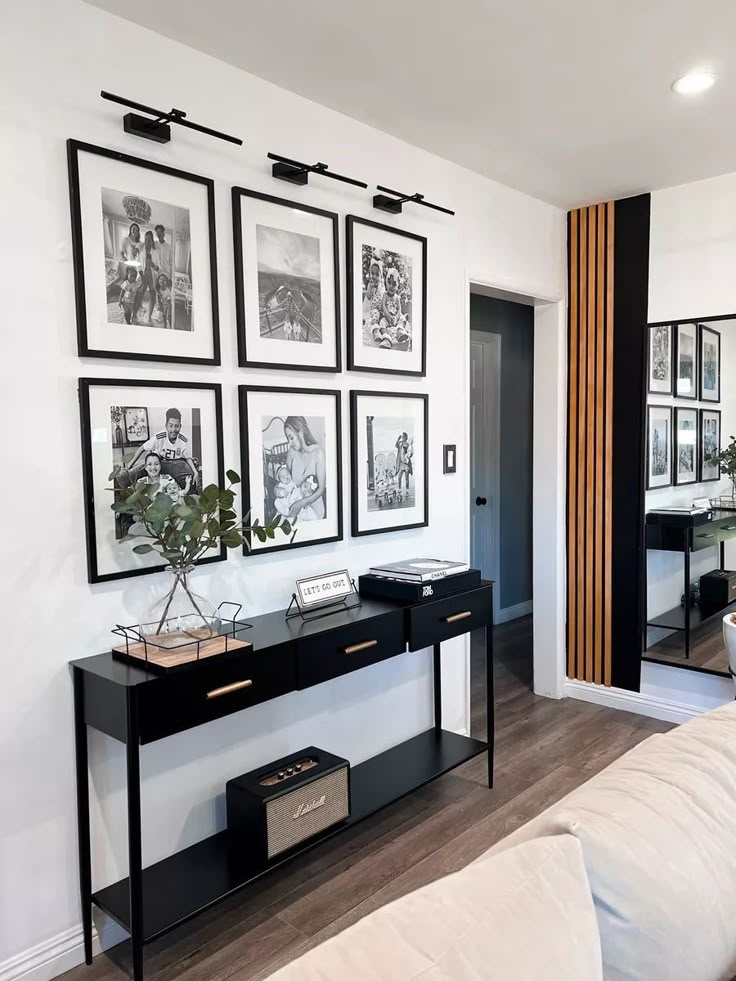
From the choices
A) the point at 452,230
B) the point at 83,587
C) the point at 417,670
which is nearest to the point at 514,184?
the point at 452,230

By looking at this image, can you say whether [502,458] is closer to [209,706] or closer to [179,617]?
[179,617]

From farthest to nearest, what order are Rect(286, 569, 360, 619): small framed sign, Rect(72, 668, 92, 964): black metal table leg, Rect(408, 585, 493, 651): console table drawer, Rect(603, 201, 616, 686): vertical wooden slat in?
1. Rect(603, 201, 616, 686): vertical wooden slat
2. Rect(408, 585, 493, 651): console table drawer
3. Rect(286, 569, 360, 619): small framed sign
4. Rect(72, 668, 92, 964): black metal table leg

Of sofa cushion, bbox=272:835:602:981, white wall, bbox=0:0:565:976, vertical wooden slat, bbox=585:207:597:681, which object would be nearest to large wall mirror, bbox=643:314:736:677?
vertical wooden slat, bbox=585:207:597:681

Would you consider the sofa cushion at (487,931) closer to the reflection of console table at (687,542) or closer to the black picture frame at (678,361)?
the reflection of console table at (687,542)

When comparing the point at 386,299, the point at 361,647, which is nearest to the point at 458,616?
the point at 361,647

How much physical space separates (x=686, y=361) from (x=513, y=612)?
2.75 meters

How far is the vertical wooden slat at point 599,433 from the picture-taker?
390 cm

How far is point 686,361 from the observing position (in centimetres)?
366

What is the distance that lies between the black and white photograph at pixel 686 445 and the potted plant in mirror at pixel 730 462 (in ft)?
0.40

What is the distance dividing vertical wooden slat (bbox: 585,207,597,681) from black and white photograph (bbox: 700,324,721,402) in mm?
547

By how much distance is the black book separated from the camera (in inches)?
107

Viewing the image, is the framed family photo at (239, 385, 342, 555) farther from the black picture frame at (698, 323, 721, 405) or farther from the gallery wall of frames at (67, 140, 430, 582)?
the black picture frame at (698, 323, 721, 405)

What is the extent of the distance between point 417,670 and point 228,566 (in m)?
1.16

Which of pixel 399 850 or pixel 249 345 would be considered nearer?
pixel 249 345
